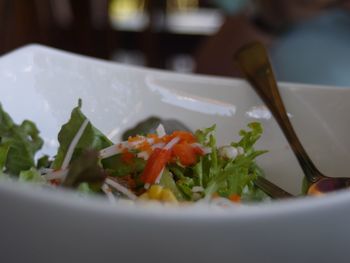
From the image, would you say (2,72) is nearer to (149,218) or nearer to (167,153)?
(167,153)

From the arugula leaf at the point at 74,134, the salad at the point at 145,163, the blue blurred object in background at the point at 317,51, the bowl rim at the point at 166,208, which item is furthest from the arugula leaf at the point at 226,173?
the blue blurred object in background at the point at 317,51

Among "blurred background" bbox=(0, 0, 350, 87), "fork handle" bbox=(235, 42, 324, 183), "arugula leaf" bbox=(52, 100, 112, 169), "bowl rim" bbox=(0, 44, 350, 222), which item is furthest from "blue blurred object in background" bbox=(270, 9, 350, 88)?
"bowl rim" bbox=(0, 44, 350, 222)

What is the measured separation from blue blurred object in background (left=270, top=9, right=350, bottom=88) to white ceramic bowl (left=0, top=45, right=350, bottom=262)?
546mm

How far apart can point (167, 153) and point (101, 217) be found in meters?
0.28

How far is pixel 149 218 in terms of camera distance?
1.03 feet

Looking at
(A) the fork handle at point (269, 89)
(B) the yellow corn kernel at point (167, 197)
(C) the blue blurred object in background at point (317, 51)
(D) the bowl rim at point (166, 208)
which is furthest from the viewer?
(C) the blue blurred object in background at point (317, 51)

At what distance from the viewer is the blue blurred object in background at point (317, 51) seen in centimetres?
128

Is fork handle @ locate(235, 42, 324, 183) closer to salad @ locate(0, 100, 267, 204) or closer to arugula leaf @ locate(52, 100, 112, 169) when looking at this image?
salad @ locate(0, 100, 267, 204)

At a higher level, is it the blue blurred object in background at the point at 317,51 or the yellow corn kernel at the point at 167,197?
the yellow corn kernel at the point at 167,197

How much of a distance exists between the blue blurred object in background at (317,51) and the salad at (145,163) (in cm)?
67

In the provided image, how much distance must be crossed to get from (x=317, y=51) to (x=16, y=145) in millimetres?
874

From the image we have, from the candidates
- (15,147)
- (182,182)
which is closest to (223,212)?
(182,182)

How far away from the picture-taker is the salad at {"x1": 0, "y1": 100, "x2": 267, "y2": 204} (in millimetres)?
569

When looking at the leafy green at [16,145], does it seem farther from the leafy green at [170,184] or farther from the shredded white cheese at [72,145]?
the leafy green at [170,184]
